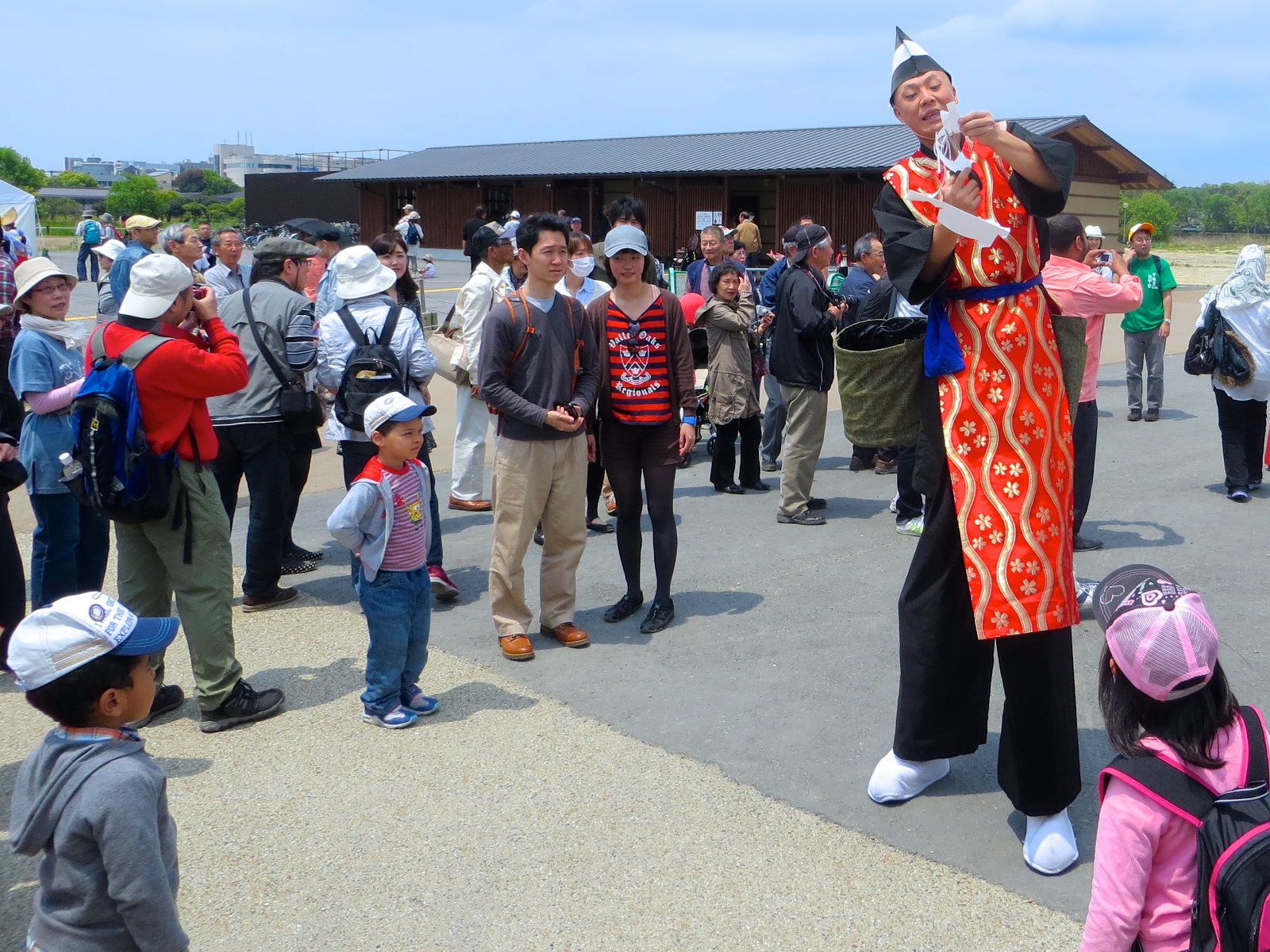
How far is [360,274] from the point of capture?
5812 mm

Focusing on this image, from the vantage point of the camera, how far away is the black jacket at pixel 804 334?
24.8 feet

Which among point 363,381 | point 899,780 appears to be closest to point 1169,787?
point 899,780

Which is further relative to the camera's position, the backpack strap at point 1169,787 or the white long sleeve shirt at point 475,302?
the white long sleeve shirt at point 475,302

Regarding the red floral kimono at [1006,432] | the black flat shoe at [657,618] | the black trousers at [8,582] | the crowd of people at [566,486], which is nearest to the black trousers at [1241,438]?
the crowd of people at [566,486]

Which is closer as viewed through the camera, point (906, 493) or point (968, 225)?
point (968, 225)

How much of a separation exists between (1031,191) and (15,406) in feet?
14.2

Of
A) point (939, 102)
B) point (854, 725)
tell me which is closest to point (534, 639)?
point (854, 725)

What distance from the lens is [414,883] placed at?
3.37 m

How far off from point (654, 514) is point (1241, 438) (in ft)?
15.1

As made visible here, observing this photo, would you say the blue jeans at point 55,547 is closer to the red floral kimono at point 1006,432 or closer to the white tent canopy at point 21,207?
the red floral kimono at point 1006,432

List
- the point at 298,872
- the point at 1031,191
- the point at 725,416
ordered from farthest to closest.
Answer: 1. the point at 725,416
2. the point at 298,872
3. the point at 1031,191

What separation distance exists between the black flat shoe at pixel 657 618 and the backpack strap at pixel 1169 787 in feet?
11.2

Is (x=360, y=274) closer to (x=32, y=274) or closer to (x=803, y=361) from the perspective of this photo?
(x=32, y=274)

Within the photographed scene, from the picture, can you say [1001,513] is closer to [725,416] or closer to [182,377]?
[182,377]
